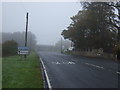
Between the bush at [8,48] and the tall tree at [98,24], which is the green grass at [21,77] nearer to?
the tall tree at [98,24]

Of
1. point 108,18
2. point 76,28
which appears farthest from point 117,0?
point 76,28

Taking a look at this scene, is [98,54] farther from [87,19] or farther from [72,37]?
[72,37]

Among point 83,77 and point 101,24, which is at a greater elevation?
point 101,24

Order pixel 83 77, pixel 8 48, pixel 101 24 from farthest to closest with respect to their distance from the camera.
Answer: pixel 8 48, pixel 101 24, pixel 83 77

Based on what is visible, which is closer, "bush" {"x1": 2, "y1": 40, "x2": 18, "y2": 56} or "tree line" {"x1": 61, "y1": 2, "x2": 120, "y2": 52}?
"tree line" {"x1": 61, "y1": 2, "x2": 120, "y2": 52}

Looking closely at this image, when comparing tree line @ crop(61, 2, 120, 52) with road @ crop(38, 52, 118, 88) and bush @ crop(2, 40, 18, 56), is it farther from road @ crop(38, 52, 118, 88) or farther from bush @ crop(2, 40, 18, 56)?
road @ crop(38, 52, 118, 88)

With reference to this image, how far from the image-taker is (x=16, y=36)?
13462 centimetres

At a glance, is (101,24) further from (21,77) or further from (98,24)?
(21,77)

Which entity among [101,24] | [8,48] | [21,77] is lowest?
[21,77]

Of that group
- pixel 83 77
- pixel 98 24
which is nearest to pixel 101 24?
pixel 98 24

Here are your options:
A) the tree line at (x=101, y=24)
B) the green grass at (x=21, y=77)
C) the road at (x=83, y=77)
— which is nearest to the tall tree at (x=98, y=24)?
the tree line at (x=101, y=24)

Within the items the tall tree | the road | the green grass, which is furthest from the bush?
the green grass

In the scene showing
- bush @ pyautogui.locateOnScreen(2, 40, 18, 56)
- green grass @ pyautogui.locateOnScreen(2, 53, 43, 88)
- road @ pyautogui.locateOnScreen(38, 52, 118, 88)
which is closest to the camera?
green grass @ pyautogui.locateOnScreen(2, 53, 43, 88)

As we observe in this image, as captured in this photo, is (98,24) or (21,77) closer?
(21,77)
